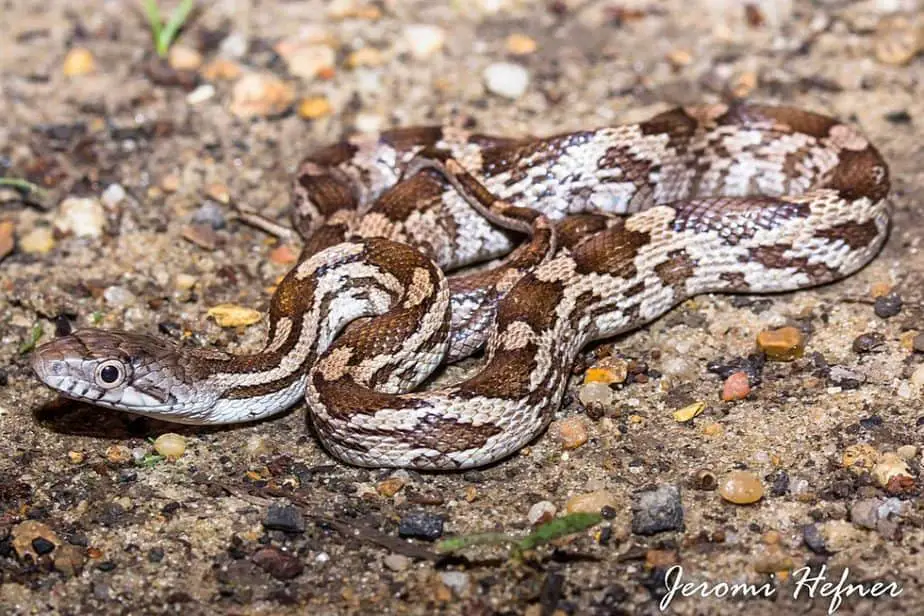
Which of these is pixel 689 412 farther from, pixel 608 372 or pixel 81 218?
pixel 81 218

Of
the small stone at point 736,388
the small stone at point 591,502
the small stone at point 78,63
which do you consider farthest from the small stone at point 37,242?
the small stone at point 736,388

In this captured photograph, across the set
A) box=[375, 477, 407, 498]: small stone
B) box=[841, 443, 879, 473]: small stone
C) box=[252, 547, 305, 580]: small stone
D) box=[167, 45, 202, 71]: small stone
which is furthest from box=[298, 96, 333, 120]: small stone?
box=[841, 443, 879, 473]: small stone

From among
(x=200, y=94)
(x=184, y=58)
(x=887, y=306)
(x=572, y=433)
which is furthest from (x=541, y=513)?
(x=184, y=58)

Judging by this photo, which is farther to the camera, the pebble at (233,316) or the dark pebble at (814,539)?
the pebble at (233,316)

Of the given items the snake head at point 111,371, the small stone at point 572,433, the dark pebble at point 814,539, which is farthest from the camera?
A: the small stone at point 572,433

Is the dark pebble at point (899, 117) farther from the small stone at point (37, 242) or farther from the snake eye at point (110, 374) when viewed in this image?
the small stone at point (37, 242)

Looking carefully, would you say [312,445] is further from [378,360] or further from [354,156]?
[354,156]
